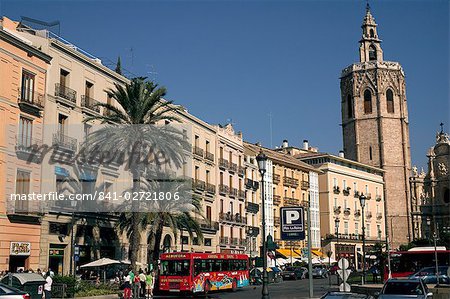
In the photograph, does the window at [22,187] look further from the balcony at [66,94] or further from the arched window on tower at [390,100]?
the arched window on tower at [390,100]

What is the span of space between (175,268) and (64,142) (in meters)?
11.9

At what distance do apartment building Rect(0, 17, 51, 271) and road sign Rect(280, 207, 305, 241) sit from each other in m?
17.8

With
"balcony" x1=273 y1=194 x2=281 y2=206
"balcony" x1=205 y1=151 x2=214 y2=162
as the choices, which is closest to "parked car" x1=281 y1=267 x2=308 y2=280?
"balcony" x1=205 y1=151 x2=214 y2=162

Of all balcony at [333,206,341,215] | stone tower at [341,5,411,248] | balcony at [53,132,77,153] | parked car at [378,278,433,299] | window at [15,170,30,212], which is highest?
stone tower at [341,5,411,248]

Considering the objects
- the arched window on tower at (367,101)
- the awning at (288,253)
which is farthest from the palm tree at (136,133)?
the arched window on tower at (367,101)

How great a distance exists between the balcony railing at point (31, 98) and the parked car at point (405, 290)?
988 inches

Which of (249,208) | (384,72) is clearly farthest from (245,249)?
(384,72)

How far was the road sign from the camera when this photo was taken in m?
24.8

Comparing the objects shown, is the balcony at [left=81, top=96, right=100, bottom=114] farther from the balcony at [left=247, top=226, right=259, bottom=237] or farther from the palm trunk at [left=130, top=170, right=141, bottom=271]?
the balcony at [left=247, top=226, right=259, bottom=237]

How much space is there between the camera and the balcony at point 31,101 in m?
36.6

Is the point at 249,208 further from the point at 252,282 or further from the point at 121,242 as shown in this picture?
the point at 121,242

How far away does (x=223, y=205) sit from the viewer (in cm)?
6278

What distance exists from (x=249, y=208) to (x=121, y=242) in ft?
91.9

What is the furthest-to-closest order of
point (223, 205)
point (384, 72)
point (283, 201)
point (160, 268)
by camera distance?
point (384, 72), point (283, 201), point (223, 205), point (160, 268)
